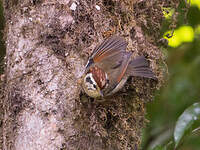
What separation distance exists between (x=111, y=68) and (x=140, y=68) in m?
0.26

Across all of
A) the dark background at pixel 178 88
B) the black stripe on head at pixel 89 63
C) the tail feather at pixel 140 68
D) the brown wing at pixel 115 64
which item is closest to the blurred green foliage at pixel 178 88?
the dark background at pixel 178 88

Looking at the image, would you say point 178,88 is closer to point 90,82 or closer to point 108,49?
point 108,49

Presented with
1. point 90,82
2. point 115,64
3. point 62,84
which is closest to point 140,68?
point 115,64

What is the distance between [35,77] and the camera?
2.62m

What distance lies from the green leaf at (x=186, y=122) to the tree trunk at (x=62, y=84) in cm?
37

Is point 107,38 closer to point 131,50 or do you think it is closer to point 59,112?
point 131,50

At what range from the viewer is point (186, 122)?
2836mm

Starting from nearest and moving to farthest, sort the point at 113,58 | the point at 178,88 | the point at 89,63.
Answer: the point at 89,63, the point at 113,58, the point at 178,88

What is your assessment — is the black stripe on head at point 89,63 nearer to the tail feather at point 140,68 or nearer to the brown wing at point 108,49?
the brown wing at point 108,49

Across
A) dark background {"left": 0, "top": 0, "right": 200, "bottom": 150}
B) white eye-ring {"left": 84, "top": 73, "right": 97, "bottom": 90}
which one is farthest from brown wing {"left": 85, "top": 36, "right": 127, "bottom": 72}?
dark background {"left": 0, "top": 0, "right": 200, "bottom": 150}

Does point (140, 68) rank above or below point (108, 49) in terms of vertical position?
below

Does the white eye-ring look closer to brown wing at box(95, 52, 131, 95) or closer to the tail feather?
brown wing at box(95, 52, 131, 95)

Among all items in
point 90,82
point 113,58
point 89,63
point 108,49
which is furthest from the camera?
point 113,58

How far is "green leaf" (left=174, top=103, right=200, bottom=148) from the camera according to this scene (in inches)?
110
